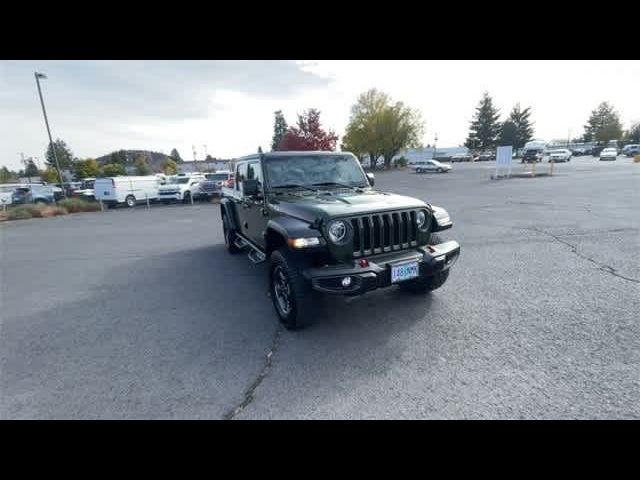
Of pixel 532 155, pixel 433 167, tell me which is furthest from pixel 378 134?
pixel 532 155

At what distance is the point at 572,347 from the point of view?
2.94m

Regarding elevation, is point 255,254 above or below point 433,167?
below

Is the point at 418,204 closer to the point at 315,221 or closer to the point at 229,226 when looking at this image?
the point at 315,221

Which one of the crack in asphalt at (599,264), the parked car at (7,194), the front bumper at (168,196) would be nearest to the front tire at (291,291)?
the crack in asphalt at (599,264)

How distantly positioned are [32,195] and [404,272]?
2725 cm

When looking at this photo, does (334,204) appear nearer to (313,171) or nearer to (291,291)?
(291,291)

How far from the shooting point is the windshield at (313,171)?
14.7 ft

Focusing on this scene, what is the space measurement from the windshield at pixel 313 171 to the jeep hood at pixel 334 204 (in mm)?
377

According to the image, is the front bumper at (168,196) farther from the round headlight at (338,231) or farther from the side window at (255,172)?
the round headlight at (338,231)

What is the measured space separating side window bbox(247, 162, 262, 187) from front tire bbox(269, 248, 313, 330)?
4.53 feet

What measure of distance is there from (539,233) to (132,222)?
14259 mm

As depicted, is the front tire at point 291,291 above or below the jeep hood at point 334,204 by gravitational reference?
below

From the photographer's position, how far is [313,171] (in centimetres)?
464
